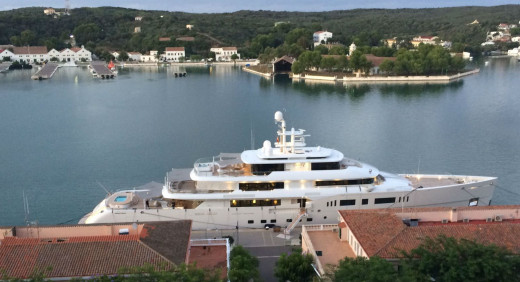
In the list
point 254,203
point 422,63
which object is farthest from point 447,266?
point 422,63

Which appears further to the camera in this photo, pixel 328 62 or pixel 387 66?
pixel 328 62

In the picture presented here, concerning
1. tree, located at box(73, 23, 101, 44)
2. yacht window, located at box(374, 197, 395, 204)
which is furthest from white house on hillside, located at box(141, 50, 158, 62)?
yacht window, located at box(374, 197, 395, 204)

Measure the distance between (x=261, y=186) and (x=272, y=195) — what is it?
61 cm

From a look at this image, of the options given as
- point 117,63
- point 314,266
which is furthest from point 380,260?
point 117,63

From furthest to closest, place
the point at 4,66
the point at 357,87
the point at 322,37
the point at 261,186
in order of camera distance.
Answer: the point at 322,37 < the point at 4,66 < the point at 357,87 < the point at 261,186

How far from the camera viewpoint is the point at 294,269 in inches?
528

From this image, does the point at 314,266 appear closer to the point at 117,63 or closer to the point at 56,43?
the point at 117,63

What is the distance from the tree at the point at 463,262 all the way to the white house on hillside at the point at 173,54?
313 feet

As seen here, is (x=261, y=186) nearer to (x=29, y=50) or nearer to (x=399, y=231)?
(x=399, y=231)

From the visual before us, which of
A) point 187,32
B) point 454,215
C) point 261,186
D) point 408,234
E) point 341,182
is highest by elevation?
point 187,32

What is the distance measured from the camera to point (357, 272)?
10555mm

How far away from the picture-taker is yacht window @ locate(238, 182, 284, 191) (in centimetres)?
1920

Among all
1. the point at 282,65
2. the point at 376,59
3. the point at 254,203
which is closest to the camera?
the point at 254,203

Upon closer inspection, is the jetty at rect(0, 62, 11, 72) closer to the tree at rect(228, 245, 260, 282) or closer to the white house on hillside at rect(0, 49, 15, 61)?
the white house on hillside at rect(0, 49, 15, 61)
